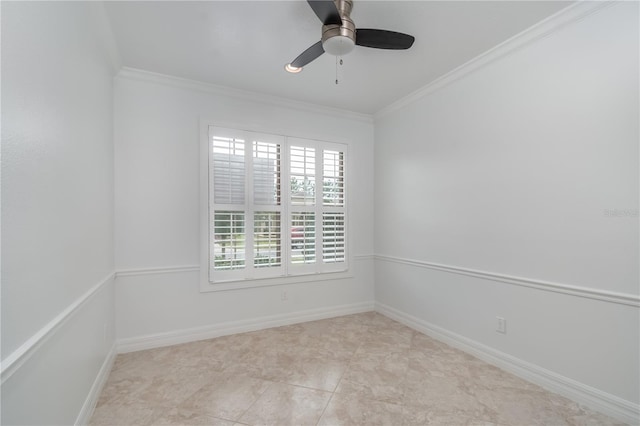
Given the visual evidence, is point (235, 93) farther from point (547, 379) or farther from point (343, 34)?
point (547, 379)

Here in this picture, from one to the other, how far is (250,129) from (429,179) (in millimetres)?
2108

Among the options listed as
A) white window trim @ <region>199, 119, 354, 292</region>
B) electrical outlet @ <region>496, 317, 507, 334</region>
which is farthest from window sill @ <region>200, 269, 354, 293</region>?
electrical outlet @ <region>496, 317, 507, 334</region>

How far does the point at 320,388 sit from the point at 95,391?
62.2 inches

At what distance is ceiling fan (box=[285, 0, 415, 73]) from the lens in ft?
5.54

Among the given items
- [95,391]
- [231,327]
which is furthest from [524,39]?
[95,391]

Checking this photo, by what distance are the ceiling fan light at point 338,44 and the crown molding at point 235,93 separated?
1.65 m

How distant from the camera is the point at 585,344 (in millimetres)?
2010

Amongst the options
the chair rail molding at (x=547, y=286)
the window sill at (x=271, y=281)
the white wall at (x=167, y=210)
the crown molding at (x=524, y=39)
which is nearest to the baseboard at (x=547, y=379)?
the chair rail molding at (x=547, y=286)

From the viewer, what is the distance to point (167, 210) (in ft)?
9.80

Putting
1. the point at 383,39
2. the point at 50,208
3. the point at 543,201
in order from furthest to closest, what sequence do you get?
the point at 543,201 < the point at 383,39 < the point at 50,208

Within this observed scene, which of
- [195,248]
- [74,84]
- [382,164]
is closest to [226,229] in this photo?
[195,248]

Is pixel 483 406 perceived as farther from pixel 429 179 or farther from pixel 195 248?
pixel 195 248

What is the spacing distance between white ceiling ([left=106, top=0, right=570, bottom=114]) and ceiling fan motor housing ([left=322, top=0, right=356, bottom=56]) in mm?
133

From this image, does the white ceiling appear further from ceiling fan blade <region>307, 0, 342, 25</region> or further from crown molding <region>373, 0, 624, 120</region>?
ceiling fan blade <region>307, 0, 342, 25</region>
